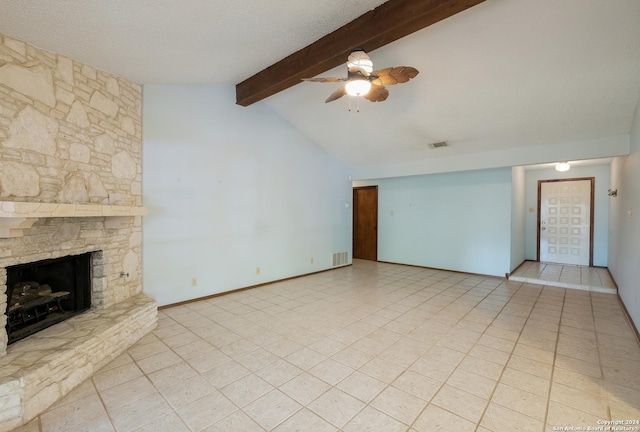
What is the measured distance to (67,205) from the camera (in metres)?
2.28

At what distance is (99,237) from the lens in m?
3.05

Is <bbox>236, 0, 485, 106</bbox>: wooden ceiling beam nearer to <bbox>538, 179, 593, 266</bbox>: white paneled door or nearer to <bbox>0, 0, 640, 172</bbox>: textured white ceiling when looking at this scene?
<bbox>0, 0, 640, 172</bbox>: textured white ceiling

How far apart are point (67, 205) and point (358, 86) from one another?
2620mm

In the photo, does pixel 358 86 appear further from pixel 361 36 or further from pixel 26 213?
pixel 26 213

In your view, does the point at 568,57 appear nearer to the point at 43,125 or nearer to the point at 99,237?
the point at 43,125

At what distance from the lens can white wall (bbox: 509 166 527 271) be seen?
5759 mm

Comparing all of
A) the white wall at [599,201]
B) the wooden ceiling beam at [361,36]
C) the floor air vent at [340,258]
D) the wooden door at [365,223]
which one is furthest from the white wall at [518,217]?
the wooden ceiling beam at [361,36]

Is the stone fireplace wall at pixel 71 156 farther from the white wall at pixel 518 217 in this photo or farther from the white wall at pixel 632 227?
the white wall at pixel 518 217

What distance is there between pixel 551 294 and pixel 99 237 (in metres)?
6.32

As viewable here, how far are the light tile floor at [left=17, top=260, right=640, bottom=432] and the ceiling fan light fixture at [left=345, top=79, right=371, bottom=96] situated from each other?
2.46 m

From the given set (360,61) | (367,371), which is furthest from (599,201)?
(367,371)

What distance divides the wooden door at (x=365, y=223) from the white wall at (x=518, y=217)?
9.83ft

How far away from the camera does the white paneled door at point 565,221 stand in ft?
22.1

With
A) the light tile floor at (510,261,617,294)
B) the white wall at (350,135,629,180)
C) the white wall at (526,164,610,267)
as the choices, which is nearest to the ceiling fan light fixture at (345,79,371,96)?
the white wall at (350,135,629,180)
